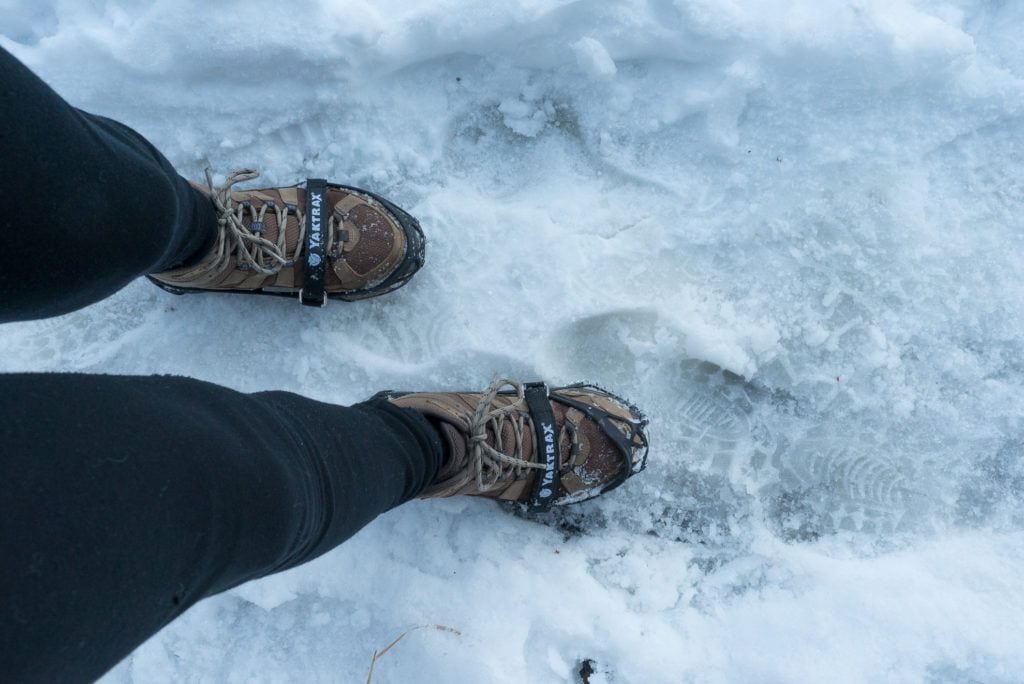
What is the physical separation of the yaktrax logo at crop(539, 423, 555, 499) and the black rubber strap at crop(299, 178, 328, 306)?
29.9 inches

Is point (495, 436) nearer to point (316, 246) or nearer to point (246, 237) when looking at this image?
point (316, 246)

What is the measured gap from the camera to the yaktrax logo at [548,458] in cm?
180

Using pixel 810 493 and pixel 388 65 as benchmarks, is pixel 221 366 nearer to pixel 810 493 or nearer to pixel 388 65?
pixel 388 65

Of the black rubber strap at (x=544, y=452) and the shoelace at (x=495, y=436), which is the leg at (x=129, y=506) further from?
the black rubber strap at (x=544, y=452)

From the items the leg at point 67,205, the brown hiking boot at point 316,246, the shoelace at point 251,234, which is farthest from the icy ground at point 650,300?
the leg at point 67,205

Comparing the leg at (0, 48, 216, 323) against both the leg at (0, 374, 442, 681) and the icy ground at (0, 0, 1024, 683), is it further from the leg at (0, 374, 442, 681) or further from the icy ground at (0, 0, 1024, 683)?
the icy ground at (0, 0, 1024, 683)

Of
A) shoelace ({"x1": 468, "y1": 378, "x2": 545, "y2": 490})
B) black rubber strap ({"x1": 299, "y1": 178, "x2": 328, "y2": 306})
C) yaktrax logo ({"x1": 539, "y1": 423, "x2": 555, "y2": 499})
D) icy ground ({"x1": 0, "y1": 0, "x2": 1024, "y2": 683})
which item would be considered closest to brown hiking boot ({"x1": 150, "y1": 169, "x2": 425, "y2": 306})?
black rubber strap ({"x1": 299, "y1": 178, "x2": 328, "y2": 306})

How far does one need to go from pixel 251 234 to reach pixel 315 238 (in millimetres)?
167

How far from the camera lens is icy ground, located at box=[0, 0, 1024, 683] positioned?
1.85 m

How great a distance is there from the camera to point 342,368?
6.42 feet

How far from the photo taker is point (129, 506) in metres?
0.82

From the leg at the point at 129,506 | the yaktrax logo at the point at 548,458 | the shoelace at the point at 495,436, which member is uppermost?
the leg at the point at 129,506

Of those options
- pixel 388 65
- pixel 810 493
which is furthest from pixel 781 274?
pixel 388 65

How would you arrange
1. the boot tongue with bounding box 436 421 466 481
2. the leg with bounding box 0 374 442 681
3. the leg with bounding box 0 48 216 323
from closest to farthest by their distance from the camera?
the leg with bounding box 0 374 442 681 < the leg with bounding box 0 48 216 323 < the boot tongue with bounding box 436 421 466 481
